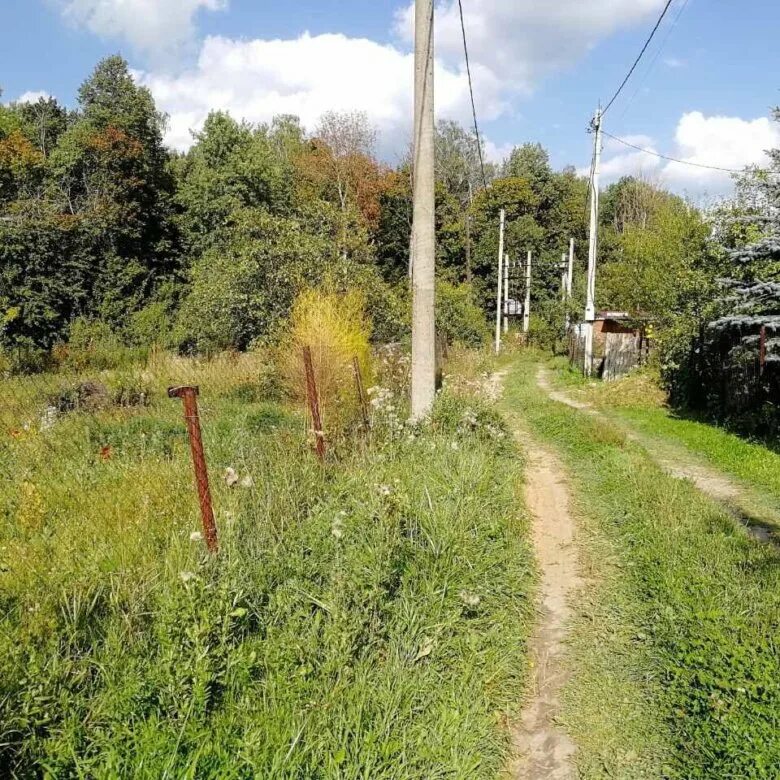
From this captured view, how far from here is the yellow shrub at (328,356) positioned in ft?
27.5

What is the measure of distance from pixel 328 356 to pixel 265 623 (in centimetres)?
574

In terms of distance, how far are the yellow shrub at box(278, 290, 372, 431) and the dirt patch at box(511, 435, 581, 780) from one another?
9.63 feet

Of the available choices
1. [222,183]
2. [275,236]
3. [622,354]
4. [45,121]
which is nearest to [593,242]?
[622,354]

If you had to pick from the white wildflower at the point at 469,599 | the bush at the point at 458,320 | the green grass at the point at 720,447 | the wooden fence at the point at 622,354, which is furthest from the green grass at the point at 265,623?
the bush at the point at 458,320

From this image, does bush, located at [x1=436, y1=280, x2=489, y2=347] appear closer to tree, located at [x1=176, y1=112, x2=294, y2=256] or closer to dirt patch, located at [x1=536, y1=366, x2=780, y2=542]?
tree, located at [x1=176, y1=112, x2=294, y2=256]

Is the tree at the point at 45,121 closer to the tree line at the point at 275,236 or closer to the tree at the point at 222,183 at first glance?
the tree line at the point at 275,236

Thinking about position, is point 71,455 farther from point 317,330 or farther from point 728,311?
point 728,311

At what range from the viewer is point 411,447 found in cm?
638

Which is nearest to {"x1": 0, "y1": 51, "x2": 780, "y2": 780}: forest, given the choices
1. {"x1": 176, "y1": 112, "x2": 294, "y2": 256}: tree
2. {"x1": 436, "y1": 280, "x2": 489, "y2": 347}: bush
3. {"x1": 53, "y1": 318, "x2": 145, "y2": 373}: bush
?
{"x1": 53, "y1": 318, "x2": 145, "y2": 373}: bush

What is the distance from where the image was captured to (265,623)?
125 inches

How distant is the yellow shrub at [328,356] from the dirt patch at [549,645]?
2934 mm

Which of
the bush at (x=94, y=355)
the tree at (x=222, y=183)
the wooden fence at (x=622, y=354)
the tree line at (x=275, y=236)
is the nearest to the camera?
the tree line at (x=275, y=236)

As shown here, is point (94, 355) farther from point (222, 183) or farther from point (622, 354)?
point (622, 354)

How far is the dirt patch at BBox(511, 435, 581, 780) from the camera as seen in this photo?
9.31 feet
